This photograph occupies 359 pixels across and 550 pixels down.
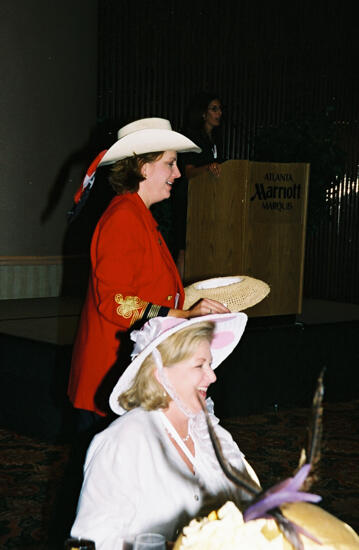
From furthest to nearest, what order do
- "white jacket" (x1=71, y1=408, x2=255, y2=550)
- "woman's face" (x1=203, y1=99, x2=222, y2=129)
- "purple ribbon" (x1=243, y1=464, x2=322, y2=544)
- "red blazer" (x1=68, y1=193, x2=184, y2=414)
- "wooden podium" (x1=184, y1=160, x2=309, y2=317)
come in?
"woman's face" (x1=203, y1=99, x2=222, y2=129) → "wooden podium" (x1=184, y1=160, x2=309, y2=317) → "red blazer" (x1=68, y1=193, x2=184, y2=414) → "white jacket" (x1=71, y1=408, x2=255, y2=550) → "purple ribbon" (x1=243, y1=464, x2=322, y2=544)

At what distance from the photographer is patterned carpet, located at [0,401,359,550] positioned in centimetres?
304

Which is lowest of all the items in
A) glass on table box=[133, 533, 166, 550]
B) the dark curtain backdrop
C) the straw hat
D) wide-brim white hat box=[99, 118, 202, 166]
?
glass on table box=[133, 533, 166, 550]

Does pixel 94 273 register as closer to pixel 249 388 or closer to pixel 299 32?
pixel 249 388

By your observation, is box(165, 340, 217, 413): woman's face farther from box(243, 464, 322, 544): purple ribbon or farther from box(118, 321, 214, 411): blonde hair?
box(243, 464, 322, 544): purple ribbon

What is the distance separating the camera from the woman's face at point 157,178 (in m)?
2.39

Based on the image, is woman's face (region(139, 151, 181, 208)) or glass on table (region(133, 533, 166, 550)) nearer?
glass on table (region(133, 533, 166, 550))

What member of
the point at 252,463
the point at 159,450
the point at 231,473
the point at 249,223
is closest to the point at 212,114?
the point at 249,223

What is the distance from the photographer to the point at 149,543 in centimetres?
111

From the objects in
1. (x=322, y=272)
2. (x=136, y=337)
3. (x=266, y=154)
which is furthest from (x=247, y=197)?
(x=322, y=272)

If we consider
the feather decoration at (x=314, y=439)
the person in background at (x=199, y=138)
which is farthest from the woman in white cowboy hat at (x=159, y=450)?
the person in background at (x=199, y=138)

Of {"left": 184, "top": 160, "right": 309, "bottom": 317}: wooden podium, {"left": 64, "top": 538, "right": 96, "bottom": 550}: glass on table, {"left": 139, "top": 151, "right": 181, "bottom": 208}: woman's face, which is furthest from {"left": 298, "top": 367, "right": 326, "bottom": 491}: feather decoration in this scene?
{"left": 184, "top": 160, "right": 309, "bottom": 317}: wooden podium

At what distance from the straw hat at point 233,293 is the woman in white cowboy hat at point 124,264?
140 millimetres

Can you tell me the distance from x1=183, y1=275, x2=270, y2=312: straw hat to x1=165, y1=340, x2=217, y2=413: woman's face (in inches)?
33.6

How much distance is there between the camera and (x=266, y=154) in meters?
5.12
